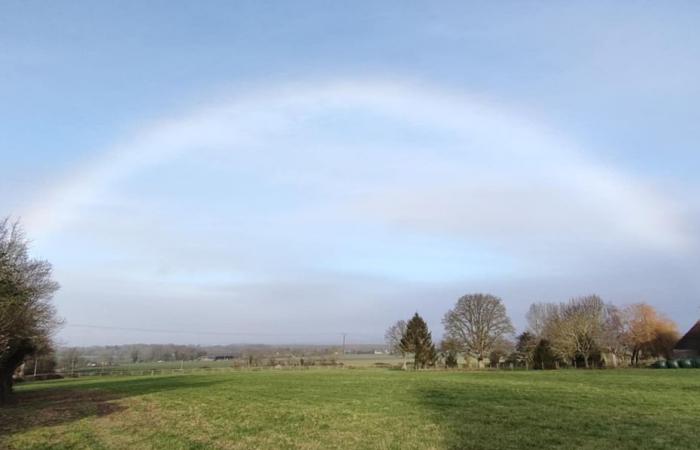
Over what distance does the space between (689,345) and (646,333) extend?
26.6ft

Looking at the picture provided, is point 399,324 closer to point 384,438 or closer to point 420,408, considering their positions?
point 420,408

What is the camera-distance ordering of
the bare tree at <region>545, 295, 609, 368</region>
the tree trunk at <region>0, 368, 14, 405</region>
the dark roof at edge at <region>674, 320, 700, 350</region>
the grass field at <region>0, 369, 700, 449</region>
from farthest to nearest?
the dark roof at edge at <region>674, 320, 700, 350</region> < the bare tree at <region>545, 295, 609, 368</region> < the tree trunk at <region>0, 368, 14, 405</region> < the grass field at <region>0, 369, 700, 449</region>

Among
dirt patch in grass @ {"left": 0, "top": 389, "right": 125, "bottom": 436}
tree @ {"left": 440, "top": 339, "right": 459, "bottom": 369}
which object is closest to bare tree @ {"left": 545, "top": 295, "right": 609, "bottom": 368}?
tree @ {"left": 440, "top": 339, "right": 459, "bottom": 369}

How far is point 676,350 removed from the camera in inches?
3039

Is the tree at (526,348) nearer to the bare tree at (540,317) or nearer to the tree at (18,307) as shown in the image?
the bare tree at (540,317)

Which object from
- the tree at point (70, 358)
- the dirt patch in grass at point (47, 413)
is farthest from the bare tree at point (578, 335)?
the tree at point (70, 358)

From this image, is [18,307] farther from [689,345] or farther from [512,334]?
[689,345]

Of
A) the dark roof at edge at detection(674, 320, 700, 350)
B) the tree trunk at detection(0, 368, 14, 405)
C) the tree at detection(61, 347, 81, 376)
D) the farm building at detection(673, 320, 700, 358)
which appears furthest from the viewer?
the tree at detection(61, 347, 81, 376)

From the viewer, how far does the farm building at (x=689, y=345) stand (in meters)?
74.9

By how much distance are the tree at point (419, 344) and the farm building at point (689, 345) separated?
37.2m

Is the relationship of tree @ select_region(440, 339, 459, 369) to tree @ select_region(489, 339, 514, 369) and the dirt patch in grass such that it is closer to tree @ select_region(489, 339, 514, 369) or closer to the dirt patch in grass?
tree @ select_region(489, 339, 514, 369)

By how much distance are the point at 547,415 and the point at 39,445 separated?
1570 centimetres

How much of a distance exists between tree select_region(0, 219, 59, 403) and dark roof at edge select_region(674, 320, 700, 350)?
8503 centimetres

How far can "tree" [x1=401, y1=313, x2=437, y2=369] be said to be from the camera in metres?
76.8
